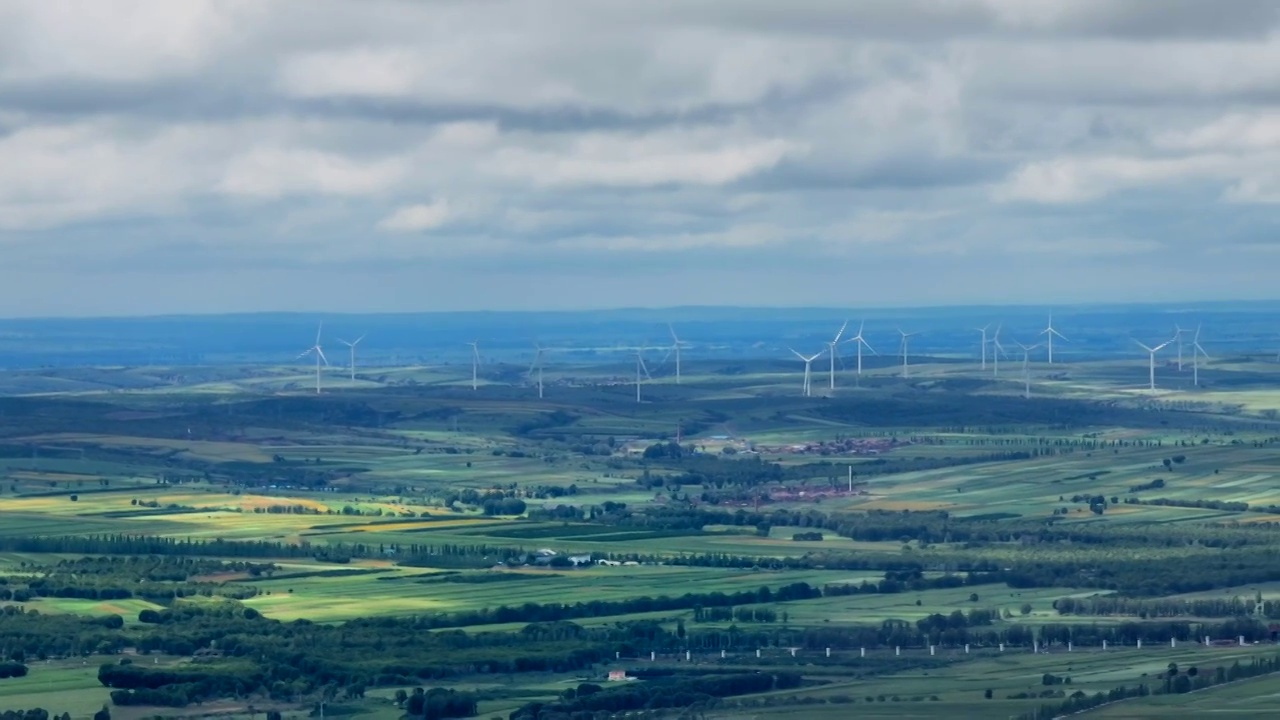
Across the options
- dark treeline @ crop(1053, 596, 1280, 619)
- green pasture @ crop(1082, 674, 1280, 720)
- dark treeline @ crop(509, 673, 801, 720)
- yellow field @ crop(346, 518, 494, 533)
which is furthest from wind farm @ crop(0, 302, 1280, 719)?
green pasture @ crop(1082, 674, 1280, 720)

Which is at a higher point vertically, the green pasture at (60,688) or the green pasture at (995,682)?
the green pasture at (995,682)

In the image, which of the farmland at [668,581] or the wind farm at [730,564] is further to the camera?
the wind farm at [730,564]

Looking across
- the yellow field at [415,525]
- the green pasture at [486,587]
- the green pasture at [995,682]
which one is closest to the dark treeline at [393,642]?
the green pasture at [995,682]

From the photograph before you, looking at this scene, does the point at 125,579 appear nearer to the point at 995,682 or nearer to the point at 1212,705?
the point at 995,682

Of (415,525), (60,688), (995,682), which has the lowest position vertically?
(60,688)

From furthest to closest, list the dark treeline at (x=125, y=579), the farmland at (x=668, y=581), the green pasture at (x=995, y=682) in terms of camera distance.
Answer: the dark treeline at (x=125, y=579) → the farmland at (x=668, y=581) → the green pasture at (x=995, y=682)

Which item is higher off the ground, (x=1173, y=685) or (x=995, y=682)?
(x=1173, y=685)

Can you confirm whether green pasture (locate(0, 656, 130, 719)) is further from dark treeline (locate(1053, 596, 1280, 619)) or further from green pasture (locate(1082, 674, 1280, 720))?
dark treeline (locate(1053, 596, 1280, 619))

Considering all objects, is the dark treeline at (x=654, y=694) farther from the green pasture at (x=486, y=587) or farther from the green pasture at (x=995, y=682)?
the green pasture at (x=486, y=587)

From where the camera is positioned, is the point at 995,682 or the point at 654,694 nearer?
the point at 654,694

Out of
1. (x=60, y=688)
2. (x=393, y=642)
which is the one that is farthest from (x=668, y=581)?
(x=60, y=688)
